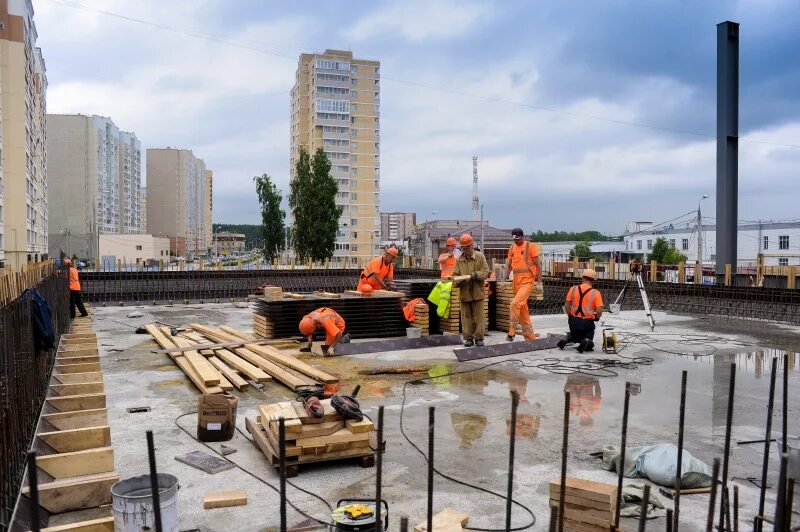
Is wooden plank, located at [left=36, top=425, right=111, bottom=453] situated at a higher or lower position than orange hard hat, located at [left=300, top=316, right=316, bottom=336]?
lower

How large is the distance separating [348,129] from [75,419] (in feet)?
264

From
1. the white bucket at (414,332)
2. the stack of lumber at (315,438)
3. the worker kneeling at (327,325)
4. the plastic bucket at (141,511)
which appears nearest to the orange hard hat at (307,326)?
the worker kneeling at (327,325)

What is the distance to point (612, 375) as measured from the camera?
966 centimetres

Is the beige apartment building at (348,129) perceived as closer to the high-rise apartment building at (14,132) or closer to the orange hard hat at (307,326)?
the high-rise apartment building at (14,132)

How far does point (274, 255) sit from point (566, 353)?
3477 centimetres

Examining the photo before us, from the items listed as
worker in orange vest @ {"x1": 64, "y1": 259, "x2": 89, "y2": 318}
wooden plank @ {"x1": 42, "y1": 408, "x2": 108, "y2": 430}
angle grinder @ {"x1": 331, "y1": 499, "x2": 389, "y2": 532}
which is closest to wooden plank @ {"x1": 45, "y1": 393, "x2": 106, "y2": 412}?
Result: wooden plank @ {"x1": 42, "y1": 408, "x2": 108, "y2": 430}

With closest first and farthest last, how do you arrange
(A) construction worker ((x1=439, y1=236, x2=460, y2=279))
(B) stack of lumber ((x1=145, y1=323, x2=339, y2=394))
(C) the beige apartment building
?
(B) stack of lumber ((x1=145, y1=323, x2=339, y2=394)) < (A) construction worker ((x1=439, y1=236, x2=460, y2=279)) < (C) the beige apartment building

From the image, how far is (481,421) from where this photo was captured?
6969mm

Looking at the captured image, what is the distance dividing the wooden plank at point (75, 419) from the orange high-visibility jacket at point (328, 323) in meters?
5.19

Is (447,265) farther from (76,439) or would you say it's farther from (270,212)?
(270,212)

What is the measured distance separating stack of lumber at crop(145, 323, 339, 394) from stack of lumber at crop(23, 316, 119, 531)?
143 cm

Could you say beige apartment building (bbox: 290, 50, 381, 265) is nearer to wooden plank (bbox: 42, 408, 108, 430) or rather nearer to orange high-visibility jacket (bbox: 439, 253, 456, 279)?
orange high-visibility jacket (bbox: 439, 253, 456, 279)

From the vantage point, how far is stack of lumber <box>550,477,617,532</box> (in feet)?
13.4

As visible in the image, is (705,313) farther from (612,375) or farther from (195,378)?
(195,378)
